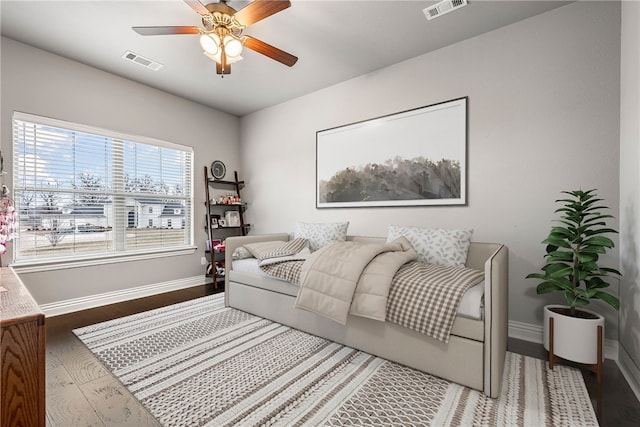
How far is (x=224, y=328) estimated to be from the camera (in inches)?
95.0

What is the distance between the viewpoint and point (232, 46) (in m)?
2.06

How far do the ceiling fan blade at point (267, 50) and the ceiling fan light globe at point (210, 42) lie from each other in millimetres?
215

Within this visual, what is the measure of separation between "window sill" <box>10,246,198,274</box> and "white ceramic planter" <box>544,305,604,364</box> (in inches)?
159

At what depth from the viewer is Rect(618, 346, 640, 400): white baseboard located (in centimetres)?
156

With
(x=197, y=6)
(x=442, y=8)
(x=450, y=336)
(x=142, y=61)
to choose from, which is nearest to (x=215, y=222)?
(x=142, y=61)

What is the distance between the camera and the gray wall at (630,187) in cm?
165

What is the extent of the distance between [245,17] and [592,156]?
2703 millimetres

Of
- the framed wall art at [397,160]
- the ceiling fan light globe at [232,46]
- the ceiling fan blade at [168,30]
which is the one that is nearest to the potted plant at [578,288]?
the framed wall art at [397,160]

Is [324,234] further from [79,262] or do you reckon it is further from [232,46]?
[79,262]

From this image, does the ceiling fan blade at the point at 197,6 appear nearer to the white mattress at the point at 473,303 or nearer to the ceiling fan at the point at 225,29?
the ceiling fan at the point at 225,29

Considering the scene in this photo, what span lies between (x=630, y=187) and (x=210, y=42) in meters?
2.99

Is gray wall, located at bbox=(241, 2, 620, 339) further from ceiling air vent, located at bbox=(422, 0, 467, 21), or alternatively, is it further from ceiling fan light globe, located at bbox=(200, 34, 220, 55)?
ceiling fan light globe, located at bbox=(200, 34, 220, 55)

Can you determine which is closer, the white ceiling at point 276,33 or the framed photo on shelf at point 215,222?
the white ceiling at point 276,33

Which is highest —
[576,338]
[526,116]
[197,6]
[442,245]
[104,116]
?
[197,6]
